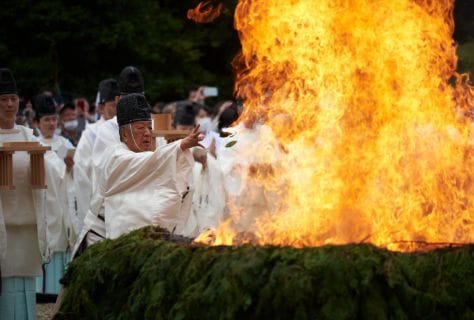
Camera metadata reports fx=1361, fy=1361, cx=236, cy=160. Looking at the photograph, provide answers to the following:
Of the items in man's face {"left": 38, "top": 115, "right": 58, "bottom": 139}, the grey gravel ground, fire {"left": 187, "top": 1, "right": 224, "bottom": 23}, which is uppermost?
fire {"left": 187, "top": 1, "right": 224, "bottom": 23}

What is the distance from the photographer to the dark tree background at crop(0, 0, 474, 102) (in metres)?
26.7

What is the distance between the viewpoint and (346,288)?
7.43 metres

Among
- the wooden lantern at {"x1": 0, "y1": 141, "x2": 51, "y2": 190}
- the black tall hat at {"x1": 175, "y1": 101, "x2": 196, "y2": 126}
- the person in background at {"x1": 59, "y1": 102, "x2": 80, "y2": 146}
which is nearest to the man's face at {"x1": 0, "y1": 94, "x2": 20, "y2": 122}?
the wooden lantern at {"x1": 0, "y1": 141, "x2": 51, "y2": 190}

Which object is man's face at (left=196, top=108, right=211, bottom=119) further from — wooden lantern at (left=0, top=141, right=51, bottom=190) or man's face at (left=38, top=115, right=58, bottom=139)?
wooden lantern at (left=0, top=141, right=51, bottom=190)

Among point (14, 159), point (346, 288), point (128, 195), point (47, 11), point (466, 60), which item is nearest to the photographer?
point (346, 288)

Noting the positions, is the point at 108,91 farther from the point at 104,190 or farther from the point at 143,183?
the point at 143,183

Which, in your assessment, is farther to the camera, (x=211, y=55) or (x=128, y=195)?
(x=211, y=55)

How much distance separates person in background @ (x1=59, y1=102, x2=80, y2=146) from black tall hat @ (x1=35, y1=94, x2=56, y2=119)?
8.33 feet

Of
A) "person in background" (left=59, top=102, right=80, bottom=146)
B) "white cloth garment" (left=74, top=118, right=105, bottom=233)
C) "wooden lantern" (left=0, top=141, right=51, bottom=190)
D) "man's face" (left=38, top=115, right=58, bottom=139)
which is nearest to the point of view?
"wooden lantern" (left=0, top=141, right=51, bottom=190)

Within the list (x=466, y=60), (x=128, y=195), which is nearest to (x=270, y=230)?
(x=128, y=195)

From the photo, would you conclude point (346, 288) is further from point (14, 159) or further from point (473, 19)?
point (473, 19)

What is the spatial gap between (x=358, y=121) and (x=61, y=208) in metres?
6.17

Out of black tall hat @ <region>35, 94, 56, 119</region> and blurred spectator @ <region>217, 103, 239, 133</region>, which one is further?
black tall hat @ <region>35, 94, 56, 119</region>

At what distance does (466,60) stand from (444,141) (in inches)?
270
